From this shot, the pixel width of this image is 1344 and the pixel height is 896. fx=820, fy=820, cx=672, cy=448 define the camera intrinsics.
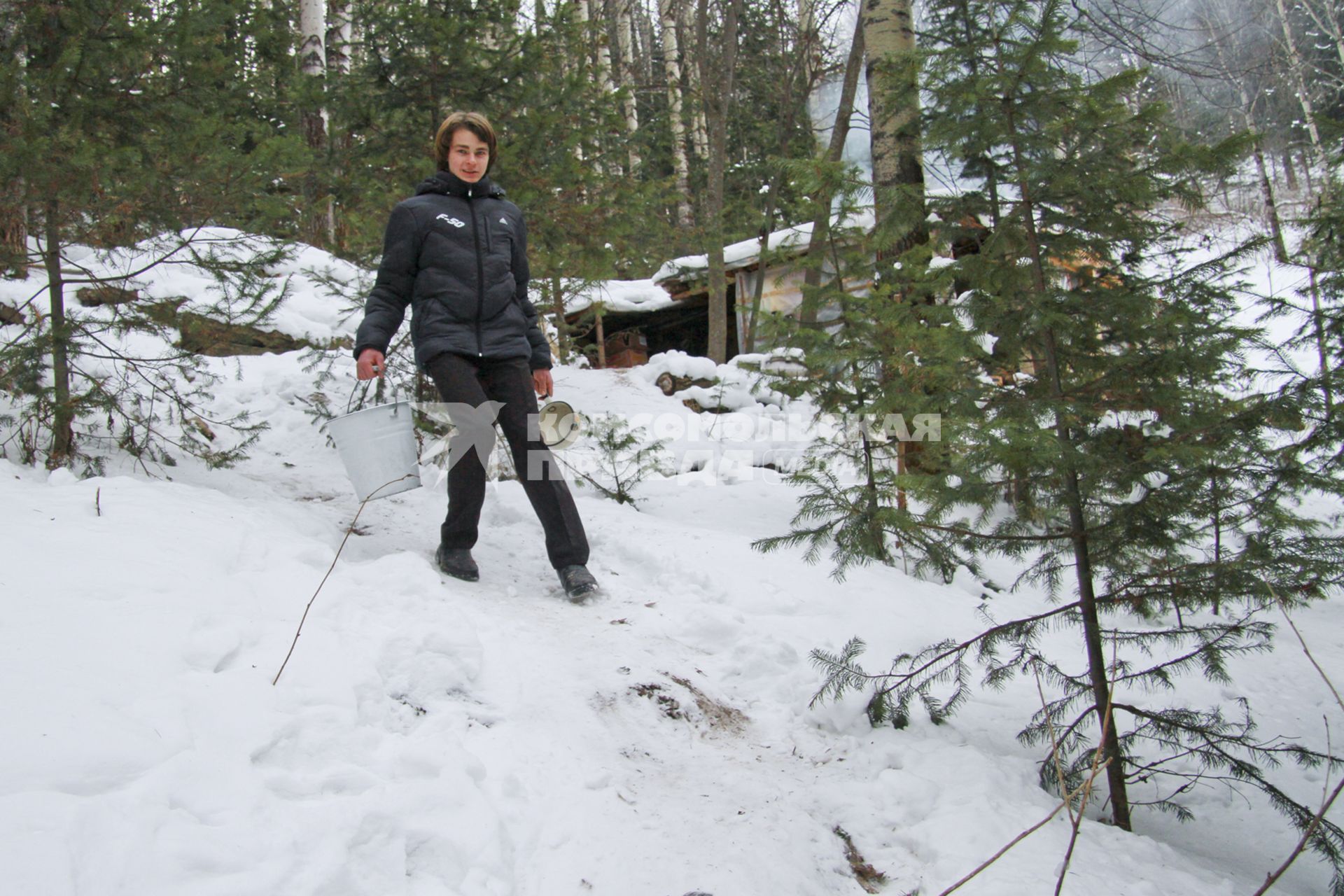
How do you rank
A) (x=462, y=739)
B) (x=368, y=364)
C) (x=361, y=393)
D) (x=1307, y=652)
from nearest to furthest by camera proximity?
1. (x=1307, y=652)
2. (x=462, y=739)
3. (x=368, y=364)
4. (x=361, y=393)

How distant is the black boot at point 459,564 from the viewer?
3.62 meters

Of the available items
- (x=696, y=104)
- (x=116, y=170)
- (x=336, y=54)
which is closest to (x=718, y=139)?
(x=696, y=104)

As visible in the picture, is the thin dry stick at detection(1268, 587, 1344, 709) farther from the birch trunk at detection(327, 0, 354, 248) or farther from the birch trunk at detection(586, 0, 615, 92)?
the birch trunk at detection(327, 0, 354, 248)

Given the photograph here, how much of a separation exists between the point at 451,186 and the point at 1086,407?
8.87ft

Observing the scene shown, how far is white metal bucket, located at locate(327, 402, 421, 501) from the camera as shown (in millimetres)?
3562

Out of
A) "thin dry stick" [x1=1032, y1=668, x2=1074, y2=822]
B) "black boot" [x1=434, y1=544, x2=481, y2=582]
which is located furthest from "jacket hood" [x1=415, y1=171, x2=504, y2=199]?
"thin dry stick" [x1=1032, y1=668, x2=1074, y2=822]

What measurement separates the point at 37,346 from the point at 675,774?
12.0 ft

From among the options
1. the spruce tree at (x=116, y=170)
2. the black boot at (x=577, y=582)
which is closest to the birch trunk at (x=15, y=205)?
A: the spruce tree at (x=116, y=170)

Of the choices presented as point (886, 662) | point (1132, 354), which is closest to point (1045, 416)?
point (1132, 354)

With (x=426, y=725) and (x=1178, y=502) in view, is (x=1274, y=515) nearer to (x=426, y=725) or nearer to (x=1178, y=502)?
(x=1178, y=502)

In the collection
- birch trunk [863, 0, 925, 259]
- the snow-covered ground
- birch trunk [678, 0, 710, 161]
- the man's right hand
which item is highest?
birch trunk [678, 0, 710, 161]

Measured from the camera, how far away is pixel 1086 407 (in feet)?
8.85

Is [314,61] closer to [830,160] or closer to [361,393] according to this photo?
[361,393]

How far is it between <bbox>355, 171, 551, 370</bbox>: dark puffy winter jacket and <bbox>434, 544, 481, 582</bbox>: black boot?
84 cm
